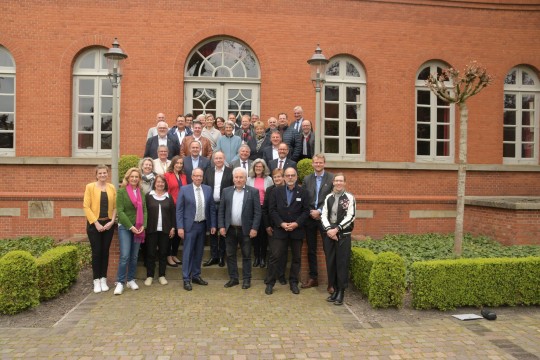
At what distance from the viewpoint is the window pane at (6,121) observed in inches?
453

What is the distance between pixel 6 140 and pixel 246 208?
840cm

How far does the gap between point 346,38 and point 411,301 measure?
827 centimetres

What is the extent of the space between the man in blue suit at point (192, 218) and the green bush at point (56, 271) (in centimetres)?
189

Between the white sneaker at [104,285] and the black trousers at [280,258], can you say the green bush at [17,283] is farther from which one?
the black trousers at [280,258]

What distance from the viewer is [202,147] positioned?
27.6 feet

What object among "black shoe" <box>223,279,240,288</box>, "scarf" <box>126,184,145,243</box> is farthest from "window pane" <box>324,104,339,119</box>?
"scarf" <box>126,184,145,243</box>

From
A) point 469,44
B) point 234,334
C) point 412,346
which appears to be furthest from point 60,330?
point 469,44

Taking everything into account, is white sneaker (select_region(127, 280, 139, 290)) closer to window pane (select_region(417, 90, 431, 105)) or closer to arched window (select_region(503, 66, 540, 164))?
window pane (select_region(417, 90, 431, 105))

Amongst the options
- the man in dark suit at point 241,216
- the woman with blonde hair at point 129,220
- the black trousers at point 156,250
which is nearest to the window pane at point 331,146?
the man in dark suit at point 241,216

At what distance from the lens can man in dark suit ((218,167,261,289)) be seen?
7004 millimetres

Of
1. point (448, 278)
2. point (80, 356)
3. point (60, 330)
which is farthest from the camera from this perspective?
point (448, 278)

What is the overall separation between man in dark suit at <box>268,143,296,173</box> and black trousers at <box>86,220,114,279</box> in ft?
10.1

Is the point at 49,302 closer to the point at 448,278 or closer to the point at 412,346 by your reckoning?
the point at 412,346

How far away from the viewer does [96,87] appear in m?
11.7
